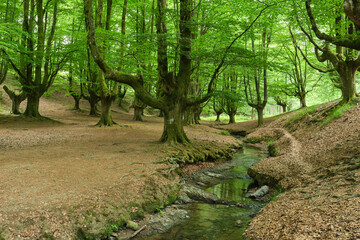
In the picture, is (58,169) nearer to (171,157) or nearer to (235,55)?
(171,157)

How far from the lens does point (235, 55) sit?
9.41 metres

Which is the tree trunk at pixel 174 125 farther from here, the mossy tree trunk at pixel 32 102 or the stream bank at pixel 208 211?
the mossy tree trunk at pixel 32 102

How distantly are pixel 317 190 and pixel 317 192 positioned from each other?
16cm

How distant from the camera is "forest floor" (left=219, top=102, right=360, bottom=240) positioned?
3391 mm

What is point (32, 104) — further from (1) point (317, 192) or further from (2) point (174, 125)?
(1) point (317, 192)

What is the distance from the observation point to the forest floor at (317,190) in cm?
339

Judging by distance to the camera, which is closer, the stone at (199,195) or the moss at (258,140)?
the stone at (199,195)

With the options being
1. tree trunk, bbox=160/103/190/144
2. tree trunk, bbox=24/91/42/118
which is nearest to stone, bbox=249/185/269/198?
tree trunk, bbox=160/103/190/144

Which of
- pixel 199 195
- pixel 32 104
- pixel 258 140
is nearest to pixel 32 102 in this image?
pixel 32 104

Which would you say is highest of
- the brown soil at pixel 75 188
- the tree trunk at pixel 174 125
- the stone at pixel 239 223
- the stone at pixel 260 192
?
the tree trunk at pixel 174 125

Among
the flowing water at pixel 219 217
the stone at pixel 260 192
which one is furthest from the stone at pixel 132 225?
the stone at pixel 260 192

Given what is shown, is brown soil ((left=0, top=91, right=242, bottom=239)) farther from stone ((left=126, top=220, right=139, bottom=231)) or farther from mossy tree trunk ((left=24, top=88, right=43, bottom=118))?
mossy tree trunk ((left=24, top=88, right=43, bottom=118))

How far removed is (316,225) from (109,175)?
4.97m

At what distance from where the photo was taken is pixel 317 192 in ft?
16.3
